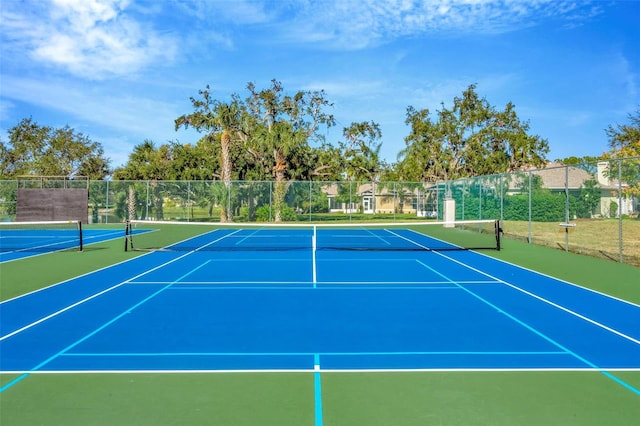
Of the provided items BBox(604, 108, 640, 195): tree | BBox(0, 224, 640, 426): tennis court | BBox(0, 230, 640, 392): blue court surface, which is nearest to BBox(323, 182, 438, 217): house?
BBox(604, 108, 640, 195): tree

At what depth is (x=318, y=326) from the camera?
7.32m

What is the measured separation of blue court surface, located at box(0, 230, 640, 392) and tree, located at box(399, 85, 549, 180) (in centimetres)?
3443

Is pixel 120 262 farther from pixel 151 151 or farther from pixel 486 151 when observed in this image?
pixel 151 151

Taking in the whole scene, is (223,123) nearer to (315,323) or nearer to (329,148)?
(329,148)

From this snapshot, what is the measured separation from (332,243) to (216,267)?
7.60 m

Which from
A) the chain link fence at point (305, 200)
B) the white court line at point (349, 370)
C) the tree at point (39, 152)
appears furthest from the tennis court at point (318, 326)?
the tree at point (39, 152)

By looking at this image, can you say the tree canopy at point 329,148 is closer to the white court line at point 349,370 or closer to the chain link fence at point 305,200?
the chain link fence at point 305,200

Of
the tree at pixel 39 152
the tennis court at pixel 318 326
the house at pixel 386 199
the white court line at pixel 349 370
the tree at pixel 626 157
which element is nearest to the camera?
the white court line at pixel 349 370

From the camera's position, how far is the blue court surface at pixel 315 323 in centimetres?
577

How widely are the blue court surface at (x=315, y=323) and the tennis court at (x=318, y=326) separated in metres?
0.02

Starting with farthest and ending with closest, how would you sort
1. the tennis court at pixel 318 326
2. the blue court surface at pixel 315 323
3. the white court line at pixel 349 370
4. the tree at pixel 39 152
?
the tree at pixel 39 152, the blue court surface at pixel 315 323, the tennis court at pixel 318 326, the white court line at pixel 349 370

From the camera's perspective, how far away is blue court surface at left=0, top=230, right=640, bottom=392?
5.77 meters

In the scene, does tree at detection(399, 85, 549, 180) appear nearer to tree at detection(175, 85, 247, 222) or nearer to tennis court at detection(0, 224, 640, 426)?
tree at detection(175, 85, 247, 222)

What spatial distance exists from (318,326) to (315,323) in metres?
0.18
